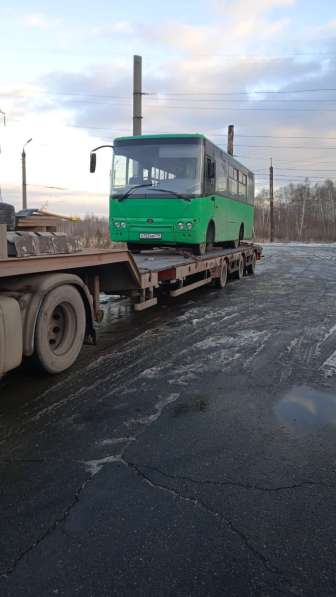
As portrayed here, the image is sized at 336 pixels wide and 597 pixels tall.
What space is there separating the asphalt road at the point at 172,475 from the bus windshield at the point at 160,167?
4.49m

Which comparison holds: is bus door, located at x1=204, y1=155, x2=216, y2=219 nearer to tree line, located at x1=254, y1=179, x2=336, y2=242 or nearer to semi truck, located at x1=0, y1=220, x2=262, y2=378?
semi truck, located at x1=0, y1=220, x2=262, y2=378

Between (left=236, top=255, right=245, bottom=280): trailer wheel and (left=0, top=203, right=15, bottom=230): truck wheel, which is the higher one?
(left=0, top=203, right=15, bottom=230): truck wheel

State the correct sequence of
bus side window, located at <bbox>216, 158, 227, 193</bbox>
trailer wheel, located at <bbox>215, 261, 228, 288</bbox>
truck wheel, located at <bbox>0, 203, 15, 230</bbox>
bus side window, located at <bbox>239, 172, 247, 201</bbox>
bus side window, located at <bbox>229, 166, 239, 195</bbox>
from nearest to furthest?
truck wheel, located at <bbox>0, 203, 15, 230</bbox>
bus side window, located at <bbox>216, 158, 227, 193</bbox>
trailer wheel, located at <bbox>215, 261, 228, 288</bbox>
bus side window, located at <bbox>229, 166, 239, 195</bbox>
bus side window, located at <bbox>239, 172, 247, 201</bbox>

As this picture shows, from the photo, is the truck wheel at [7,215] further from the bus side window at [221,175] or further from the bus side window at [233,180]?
the bus side window at [233,180]

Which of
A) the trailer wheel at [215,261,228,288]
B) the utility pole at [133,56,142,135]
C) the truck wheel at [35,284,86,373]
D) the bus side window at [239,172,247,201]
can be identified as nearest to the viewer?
the truck wheel at [35,284,86,373]

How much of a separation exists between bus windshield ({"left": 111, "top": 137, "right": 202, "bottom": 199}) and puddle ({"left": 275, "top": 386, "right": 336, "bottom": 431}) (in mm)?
5811

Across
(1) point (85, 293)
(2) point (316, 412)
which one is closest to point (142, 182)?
(1) point (85, 293)

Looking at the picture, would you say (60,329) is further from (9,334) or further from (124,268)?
(124,268)

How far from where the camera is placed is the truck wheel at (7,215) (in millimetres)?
4227

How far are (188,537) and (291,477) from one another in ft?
2.96

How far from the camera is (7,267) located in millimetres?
3895

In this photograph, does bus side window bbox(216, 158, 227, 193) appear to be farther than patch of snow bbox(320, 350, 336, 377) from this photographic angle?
Yes

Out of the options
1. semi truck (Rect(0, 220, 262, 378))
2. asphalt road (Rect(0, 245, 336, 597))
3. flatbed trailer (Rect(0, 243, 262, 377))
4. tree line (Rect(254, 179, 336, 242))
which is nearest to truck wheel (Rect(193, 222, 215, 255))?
flatbed trailer (Rect(0, 243, 262, 377))

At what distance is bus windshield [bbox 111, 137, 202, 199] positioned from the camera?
9344 millimetres
